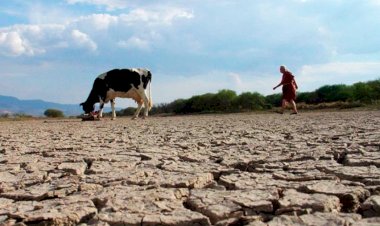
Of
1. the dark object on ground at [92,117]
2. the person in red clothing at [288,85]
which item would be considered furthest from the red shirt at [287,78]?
the dark object on ground at [92,117]

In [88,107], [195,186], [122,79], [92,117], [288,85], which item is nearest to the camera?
[195,186]

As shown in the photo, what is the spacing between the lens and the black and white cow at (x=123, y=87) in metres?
15.6

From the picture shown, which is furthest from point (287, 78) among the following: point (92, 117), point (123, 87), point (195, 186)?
point (195, 186)

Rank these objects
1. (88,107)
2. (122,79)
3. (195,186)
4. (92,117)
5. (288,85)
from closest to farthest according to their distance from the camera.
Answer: (195,186) < (288,85) < (92,117) < (122,79) < (88,107)

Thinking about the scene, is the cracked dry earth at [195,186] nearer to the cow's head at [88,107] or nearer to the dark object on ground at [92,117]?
the dark object on ground at [92,117]

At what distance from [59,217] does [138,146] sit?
3181mm

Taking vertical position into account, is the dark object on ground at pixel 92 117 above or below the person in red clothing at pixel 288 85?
below

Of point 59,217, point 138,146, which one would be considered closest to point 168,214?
point 59,217

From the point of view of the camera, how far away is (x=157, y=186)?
3094 mm

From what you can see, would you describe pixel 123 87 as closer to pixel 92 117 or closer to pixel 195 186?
pixel 92 117

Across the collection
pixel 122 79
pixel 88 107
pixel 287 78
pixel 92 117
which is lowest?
pixel 92 117

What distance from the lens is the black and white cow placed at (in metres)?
15.6

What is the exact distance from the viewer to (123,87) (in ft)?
51.5

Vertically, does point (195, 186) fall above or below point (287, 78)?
below
